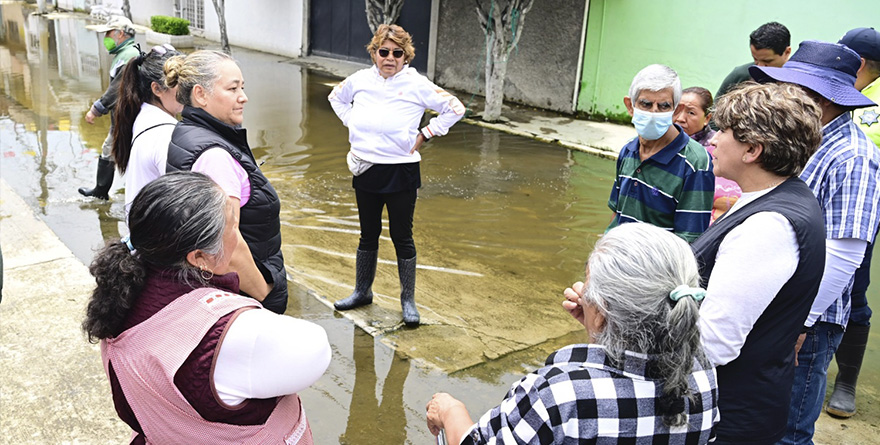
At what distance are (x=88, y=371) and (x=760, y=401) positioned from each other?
326cm

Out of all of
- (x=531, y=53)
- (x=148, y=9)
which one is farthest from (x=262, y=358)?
(x=148, y=9)

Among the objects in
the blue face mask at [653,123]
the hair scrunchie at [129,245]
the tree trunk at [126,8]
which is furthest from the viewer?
the tree trunk at [126,8]

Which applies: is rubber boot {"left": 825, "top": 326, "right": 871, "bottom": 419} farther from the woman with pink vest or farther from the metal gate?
the metal gate

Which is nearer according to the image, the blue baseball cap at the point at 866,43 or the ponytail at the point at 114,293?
the ponytail at the point at 114,293

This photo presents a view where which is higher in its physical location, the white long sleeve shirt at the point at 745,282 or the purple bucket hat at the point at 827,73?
the purple bucket hat at the point at 827,73

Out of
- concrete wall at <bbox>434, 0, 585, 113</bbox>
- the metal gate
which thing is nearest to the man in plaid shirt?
concrete wall at <bbox>434, 0, 585, 113</bbox>

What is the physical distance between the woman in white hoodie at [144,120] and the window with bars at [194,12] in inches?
837

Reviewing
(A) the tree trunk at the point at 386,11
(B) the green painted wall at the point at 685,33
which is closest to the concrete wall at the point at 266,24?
(A) the tree trunk at the point at 386,11

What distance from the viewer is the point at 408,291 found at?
15.0 ft

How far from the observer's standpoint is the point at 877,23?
8.70 meters

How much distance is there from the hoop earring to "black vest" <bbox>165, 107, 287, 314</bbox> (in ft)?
2.95

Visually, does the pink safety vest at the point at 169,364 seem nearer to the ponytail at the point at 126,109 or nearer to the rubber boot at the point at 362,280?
the ponytail at the point at 126,109

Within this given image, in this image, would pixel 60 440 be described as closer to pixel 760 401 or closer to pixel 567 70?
pixel 760 401

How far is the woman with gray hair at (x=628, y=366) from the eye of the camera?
1579 mm
